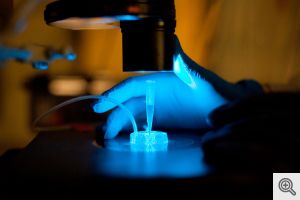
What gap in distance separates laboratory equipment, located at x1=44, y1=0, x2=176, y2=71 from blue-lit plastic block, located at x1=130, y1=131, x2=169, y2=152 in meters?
0.16

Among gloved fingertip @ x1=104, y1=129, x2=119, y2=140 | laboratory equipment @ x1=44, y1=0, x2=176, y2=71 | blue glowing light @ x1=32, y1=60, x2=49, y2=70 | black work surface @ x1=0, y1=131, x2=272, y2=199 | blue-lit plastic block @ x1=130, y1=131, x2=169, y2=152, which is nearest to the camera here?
black work surface @ x1=0, y1=131, x2=272, y2=199

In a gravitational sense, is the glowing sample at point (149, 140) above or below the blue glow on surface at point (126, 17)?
below

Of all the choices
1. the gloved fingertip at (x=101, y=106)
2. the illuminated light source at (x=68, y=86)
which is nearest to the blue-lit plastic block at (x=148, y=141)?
the gloved fingertip at (x=101, y=106)

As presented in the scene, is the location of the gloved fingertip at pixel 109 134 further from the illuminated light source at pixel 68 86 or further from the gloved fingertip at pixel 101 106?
the illuminated light source at pixel 68 86

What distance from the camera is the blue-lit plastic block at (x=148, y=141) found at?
86 centimetres

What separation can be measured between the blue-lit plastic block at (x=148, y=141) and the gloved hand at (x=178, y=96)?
0.33 ft

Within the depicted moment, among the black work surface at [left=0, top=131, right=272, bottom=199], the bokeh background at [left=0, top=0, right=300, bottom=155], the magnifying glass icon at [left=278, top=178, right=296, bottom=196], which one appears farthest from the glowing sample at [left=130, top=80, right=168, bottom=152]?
the bokeh background at [left=0, top=0, right=300, bottom=155]

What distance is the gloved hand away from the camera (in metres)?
1.00

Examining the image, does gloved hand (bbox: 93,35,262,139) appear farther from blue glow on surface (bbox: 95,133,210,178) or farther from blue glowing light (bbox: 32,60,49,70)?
blue glowing light (bbox: 32,60,49,70)

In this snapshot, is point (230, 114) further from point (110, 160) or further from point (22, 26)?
point (22, 26)

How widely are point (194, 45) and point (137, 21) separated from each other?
25.5 inches

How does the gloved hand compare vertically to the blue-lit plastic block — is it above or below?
above

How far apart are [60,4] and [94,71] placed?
56cm

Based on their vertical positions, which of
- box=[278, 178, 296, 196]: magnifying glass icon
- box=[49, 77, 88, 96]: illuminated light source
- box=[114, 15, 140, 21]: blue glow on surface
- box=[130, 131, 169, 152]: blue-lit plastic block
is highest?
box=[114, 15, 140, 21]: blue glow on surface
